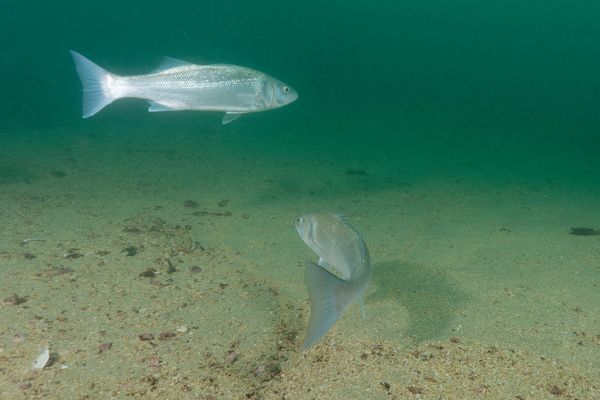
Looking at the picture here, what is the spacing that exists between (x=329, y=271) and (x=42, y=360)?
7.71ft

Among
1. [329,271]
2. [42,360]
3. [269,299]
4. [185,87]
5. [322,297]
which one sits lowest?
[269,299]

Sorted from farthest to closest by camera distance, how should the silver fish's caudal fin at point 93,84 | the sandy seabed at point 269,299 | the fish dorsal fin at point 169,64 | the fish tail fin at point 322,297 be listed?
the fish dorsal fin at point 169,64, the silver fish's caudal fin at point 93,84, the sandy seabed at point 269,299, the fish tail fin at point 322,297

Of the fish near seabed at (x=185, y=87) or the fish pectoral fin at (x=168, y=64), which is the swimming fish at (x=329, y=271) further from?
the fish pectoral fin at (x=168, y=64)

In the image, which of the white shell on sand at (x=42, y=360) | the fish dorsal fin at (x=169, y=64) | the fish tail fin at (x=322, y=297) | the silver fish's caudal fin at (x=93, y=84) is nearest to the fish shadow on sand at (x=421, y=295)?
the fish tail fin at (x=322, y=297)

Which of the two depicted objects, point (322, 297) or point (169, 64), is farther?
point (169, 64)

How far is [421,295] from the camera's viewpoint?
4.66 metres

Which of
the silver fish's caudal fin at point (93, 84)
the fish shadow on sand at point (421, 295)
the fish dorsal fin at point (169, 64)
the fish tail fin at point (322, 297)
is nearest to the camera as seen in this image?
the fish tail fin at point (322, 297)

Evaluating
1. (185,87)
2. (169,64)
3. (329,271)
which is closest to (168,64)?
(169,64)

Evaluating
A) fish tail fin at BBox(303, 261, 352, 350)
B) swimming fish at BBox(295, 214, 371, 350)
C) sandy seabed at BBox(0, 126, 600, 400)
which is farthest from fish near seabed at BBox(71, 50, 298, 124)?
fish tail fin at BBox(303, 261, 352, 350)

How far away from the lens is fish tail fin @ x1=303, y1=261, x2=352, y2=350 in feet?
8.05

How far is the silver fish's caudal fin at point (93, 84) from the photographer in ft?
16.5

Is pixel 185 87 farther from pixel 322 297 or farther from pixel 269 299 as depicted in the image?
pixel 322 297

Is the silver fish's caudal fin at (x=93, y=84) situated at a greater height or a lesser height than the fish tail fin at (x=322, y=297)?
greater

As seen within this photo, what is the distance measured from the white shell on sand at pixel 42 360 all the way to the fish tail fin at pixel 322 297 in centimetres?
222
